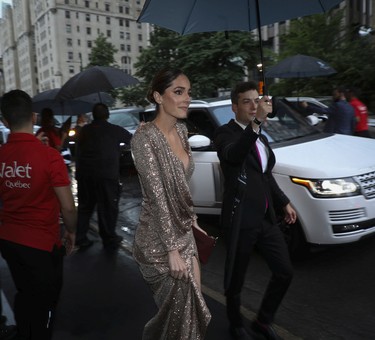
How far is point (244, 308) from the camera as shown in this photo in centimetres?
364

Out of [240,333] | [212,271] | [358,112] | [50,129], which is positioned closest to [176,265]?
[240,333]

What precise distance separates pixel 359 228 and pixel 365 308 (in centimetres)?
78

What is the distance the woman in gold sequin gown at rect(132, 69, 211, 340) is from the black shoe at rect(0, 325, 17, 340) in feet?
5.05

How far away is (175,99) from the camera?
225 centimetres

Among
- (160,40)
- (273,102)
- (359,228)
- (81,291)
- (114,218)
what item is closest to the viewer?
(273,102)

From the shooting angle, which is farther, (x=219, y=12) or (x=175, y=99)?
(x=219, y=12)

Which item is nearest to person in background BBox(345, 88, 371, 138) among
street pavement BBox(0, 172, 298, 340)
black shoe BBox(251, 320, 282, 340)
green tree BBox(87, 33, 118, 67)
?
street pavement BBox(0, 172, 298, 340)

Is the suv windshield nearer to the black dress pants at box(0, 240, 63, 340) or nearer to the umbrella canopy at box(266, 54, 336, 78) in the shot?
the black dress pants at box(0, 240, 63, 340)

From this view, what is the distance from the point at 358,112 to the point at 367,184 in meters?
4.87

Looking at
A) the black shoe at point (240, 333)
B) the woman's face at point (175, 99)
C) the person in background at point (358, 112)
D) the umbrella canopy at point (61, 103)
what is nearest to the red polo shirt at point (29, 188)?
the woman's face at point (175, 99)

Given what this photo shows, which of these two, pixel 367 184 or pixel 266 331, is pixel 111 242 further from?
pixel 367 184

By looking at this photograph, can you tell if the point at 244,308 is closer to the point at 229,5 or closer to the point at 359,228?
the point at 359,228

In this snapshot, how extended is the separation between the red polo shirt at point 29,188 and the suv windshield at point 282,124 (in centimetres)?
296

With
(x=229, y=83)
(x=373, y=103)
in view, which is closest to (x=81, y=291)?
(x=229, y=83)
